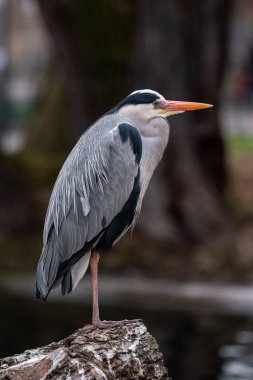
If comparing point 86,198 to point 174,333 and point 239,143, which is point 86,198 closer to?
point 174,333

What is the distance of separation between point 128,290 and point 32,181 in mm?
3254

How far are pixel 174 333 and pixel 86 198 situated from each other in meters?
5.78

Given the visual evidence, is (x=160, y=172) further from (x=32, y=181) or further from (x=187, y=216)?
(x=32, y=181)

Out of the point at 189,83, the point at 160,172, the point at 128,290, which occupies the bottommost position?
the point at 128,290

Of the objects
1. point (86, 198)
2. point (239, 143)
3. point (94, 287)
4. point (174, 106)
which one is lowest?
point (239, 143)

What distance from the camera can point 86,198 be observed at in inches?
276

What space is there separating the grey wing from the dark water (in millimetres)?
3891

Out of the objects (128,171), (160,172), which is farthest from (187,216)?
(128,171)

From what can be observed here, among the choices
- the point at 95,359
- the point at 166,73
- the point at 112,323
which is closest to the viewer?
the point at 95,359

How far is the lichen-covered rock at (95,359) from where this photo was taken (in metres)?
6.00

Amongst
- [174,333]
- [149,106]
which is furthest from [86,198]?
[174,333]

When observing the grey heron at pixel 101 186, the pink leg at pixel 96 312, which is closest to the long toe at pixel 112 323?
the pink leg at pixel 96 312

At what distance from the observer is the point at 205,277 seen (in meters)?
14.5

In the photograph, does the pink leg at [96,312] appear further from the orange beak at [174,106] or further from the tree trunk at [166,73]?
the tree trunk at [166,73]
